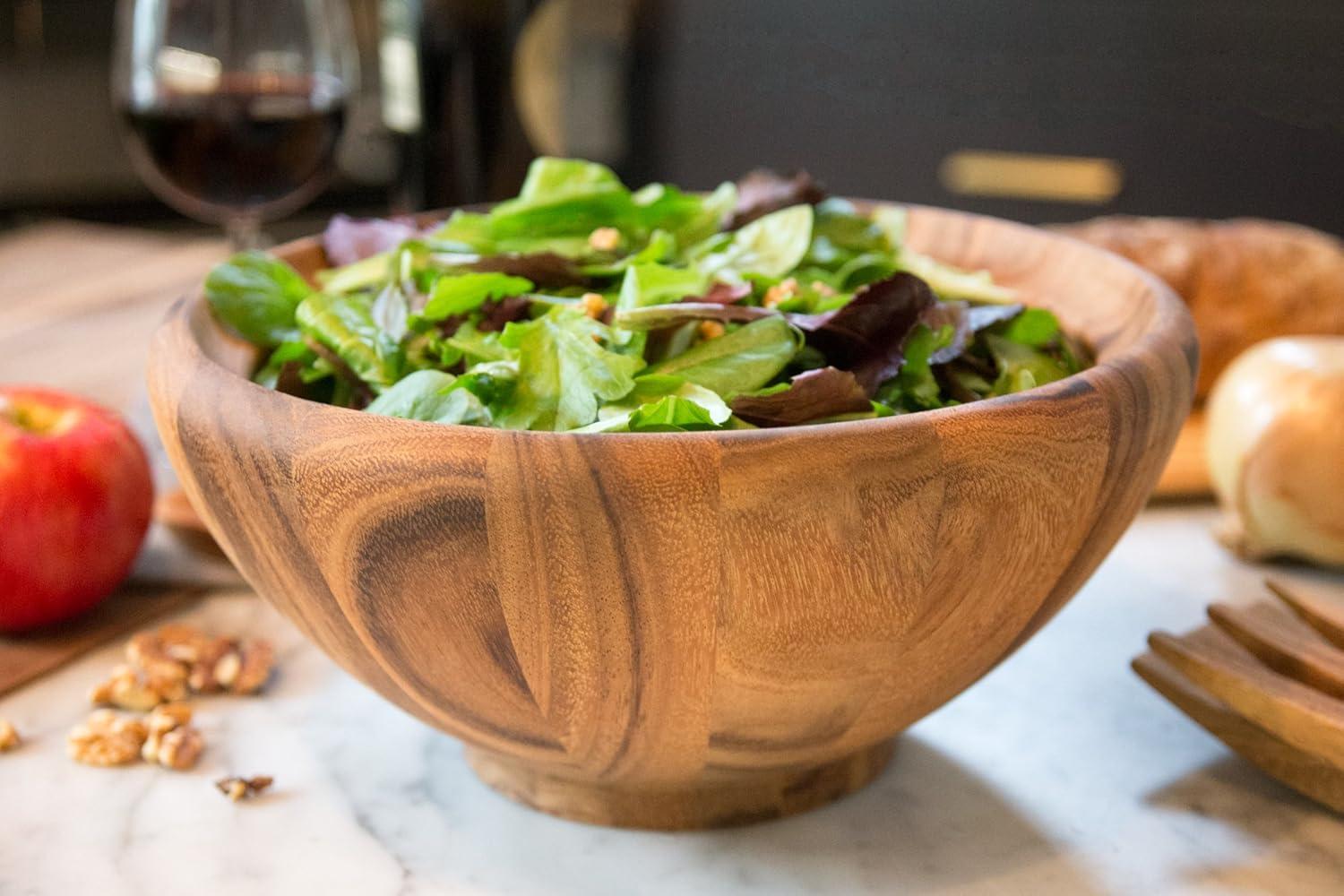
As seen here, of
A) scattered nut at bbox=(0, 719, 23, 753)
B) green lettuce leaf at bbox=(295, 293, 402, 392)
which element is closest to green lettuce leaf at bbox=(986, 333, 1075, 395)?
green lettuce leaf at bbox=(295, 293, 402, 392)

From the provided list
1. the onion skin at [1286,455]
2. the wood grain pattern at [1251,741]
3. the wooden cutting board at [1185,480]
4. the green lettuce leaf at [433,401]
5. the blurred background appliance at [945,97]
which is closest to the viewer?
the green lettuce leaf at [433,401]

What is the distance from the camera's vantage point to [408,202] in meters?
1.95

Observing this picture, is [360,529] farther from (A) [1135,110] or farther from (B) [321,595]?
(A) [1135,110]

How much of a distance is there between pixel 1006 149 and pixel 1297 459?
1.64 m

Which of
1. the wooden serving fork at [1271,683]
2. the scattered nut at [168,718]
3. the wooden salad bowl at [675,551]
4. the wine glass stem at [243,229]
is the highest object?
the wooden salad bowl at [675,551]

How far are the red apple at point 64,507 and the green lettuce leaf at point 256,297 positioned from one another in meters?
0.22

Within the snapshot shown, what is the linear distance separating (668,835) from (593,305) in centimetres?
28

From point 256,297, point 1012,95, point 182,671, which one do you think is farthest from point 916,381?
point 1012,95

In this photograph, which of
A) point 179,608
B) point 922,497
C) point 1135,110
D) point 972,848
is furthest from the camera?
point 1135,110

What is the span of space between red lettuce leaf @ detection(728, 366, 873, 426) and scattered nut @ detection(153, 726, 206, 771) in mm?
387

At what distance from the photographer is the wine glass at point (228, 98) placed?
1.26 m

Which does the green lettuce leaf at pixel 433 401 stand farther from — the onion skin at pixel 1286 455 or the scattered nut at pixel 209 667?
the onion skin at pixel 1286 455

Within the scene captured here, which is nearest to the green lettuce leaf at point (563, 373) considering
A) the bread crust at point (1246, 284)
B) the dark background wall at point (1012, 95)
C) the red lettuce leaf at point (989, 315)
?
the red lettuce leaf at point (989, 315)

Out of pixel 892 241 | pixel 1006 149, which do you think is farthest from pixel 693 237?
pixel 1006 149
